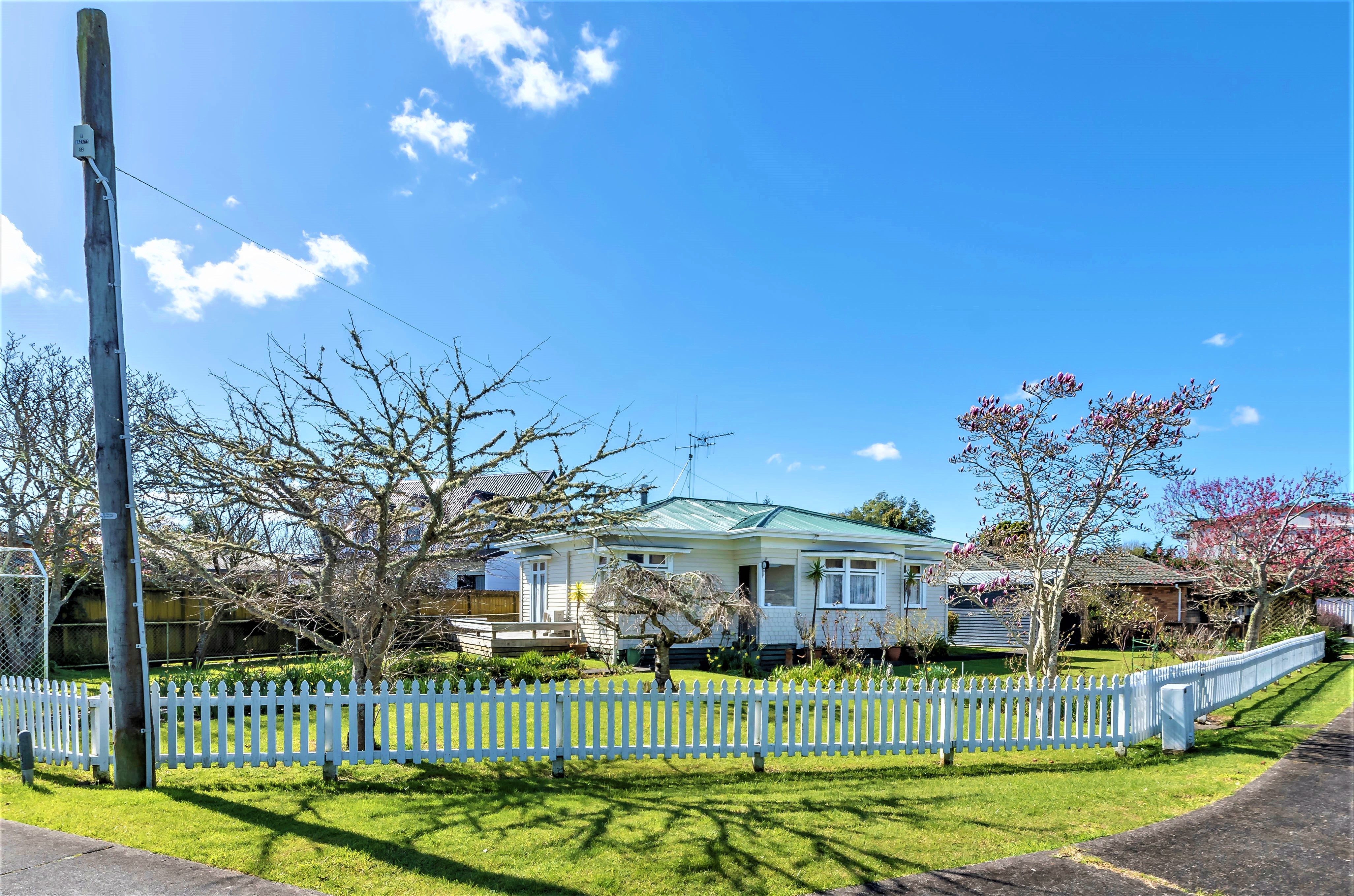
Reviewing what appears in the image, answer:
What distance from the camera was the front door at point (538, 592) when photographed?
23484mm

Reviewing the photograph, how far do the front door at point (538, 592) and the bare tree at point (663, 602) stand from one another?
867 cm

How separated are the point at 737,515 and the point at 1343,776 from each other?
16781 mm

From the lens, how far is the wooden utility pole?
7227 mm

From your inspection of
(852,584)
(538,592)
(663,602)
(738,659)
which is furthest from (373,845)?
(538,592)

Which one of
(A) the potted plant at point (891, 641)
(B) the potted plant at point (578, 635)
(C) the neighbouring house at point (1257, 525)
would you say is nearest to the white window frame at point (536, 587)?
(B) the potted plant at point (578, 635)

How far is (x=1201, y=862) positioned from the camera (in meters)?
5.66

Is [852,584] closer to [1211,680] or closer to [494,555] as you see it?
[1211,680]

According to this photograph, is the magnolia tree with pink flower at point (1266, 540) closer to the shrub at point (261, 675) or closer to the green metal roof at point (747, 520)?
the green metal roof at point (747, 520)

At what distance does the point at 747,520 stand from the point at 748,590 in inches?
84.7

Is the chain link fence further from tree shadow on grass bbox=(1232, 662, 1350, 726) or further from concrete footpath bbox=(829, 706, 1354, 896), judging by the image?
tree shadow on grass bbox=(1232, 662, 1350, 726)

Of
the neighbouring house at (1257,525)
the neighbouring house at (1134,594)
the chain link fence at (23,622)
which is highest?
the neighbouring house at (1257,525)

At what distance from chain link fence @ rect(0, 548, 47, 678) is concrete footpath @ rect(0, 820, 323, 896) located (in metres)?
11.0

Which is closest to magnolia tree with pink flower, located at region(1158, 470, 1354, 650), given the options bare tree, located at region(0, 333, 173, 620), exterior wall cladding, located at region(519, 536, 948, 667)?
exterior wall cladding, located at region(519, 536, 948, 667)

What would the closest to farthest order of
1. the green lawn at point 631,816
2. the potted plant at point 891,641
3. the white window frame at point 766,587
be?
1. the green lawn at point 631,816
2. the potted plant at point 891,641
3. the white window frame at point 766,587
